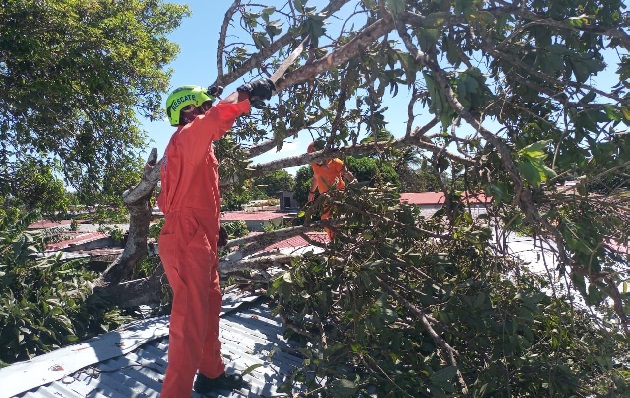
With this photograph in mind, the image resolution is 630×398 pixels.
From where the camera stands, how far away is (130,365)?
3.60 meters

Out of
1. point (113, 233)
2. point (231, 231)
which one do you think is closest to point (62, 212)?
point (113, 233)

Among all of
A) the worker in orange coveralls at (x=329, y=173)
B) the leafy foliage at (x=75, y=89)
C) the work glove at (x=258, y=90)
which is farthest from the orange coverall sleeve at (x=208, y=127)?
the leafy foliage at (x=75, y=89)

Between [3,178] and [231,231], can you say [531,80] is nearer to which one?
[231,231]

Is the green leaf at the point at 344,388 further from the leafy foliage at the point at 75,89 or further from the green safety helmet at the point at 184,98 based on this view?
the leafy foliage at the point at 75,89

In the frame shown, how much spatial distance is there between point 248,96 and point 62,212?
22.9 ft

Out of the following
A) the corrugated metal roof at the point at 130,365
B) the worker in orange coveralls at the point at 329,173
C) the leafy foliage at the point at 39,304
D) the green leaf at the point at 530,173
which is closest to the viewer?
the green leaf at the point at 530,173

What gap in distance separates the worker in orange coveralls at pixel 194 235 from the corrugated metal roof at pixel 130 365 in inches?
11.1

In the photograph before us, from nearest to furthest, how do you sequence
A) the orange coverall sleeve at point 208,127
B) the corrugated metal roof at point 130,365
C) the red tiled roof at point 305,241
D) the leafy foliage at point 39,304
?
the orange coverall sleeve at point 208,127 → the corrugated metal roof at point 130,365 → the leafy foliage at point 39,304 → the red tiled roof at point 305,241

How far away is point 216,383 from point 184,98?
1817 millimetres

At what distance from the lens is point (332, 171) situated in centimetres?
581

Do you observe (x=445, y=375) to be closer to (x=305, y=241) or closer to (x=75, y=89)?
(x=305, y=241)

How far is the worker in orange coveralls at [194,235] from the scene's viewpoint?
9.82ft

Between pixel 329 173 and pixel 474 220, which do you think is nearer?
pixel 474 220

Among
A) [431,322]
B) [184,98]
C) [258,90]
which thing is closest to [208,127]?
[258,90]
